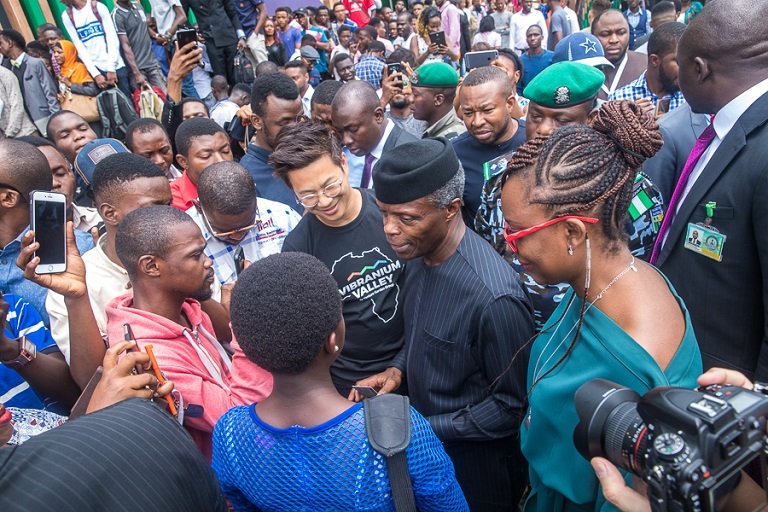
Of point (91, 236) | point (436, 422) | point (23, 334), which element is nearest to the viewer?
point (436, 422)

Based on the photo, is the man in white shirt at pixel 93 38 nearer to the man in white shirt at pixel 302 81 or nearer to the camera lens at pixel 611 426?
the man in white shirt at pixel 302 81

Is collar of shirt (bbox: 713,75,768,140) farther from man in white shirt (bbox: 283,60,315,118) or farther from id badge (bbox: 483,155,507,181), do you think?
man in white shirt (bbox: 283,60,315,118)

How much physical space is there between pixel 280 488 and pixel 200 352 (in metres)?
0.89

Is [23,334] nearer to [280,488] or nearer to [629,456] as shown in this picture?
[280,488]

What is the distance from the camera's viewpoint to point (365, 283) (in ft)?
8.56

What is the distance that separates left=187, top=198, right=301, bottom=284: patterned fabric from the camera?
3.00 metres

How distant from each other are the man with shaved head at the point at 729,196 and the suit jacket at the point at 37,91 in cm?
761

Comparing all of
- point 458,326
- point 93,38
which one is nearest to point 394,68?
point 458,326

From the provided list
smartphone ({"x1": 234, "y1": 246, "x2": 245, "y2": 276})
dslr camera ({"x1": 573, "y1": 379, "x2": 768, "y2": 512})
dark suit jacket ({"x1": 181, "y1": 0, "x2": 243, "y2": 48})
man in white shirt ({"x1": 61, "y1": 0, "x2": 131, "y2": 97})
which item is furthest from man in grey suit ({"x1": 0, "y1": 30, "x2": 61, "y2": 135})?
dslr camera ({"x1": 573, "y1": 379, "x2": 768, "y2": 512})

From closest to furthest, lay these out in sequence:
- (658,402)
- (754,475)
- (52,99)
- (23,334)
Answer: (658,402)
(754,475)
(23,334)
(52,99)

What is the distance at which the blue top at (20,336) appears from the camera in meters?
2.18

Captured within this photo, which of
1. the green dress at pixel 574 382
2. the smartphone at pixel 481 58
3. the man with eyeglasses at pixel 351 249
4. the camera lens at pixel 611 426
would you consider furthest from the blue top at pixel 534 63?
the camera lens at pixel 611 426

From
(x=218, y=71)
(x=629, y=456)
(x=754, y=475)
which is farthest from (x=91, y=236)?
(x=218, y=71)

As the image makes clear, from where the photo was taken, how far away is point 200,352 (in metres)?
2.17
